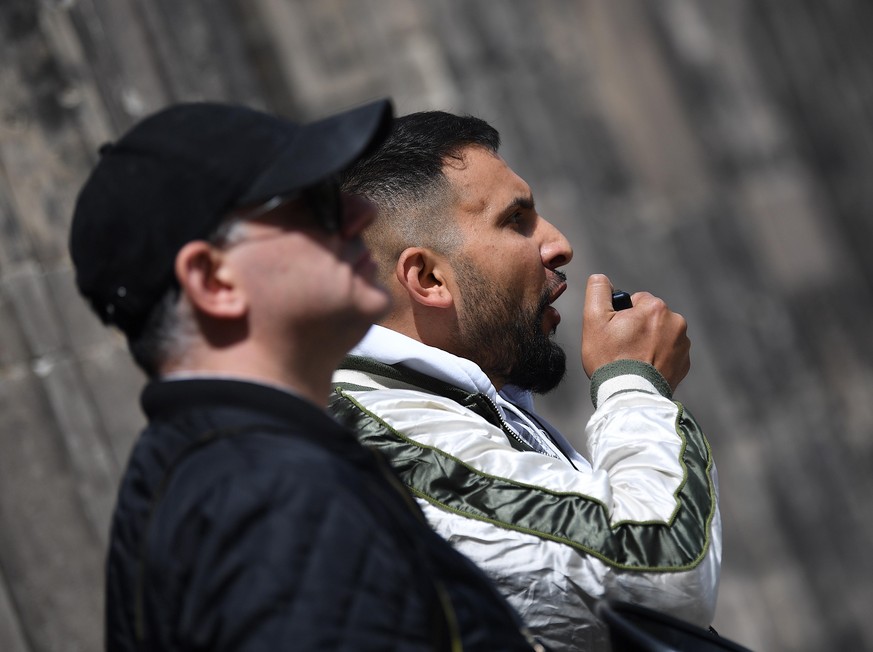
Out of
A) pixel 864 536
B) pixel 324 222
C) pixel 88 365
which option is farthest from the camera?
pixel 864 536

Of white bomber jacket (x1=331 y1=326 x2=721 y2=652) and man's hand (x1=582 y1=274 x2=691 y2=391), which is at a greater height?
man's hand (x1=582 y1=274 x2=691 y2=391)

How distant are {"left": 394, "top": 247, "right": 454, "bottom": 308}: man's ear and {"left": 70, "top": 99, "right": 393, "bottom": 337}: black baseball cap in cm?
80

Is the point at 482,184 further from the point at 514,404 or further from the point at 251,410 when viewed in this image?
the point at 251,410

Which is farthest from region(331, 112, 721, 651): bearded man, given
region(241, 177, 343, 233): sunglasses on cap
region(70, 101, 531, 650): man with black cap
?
region(241, 177, 343, 233): sunglasses on cap

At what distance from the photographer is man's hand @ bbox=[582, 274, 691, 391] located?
6.88 ft

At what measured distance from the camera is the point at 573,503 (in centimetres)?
179

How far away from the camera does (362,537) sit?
1.17 m

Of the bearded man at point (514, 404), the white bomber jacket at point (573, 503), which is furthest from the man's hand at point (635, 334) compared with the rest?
the white bomber jacket at point (573, 503)

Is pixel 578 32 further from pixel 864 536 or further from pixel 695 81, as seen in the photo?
pixel 864 536

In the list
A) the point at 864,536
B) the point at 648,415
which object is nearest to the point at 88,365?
the point at 648,415

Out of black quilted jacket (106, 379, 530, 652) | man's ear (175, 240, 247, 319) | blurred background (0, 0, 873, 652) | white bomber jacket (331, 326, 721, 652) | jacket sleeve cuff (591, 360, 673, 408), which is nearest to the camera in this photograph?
black quilted jacket (106, 379, 530, 652)

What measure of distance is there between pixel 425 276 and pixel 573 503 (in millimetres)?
639

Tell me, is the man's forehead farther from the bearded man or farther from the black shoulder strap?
the black shoulder strap

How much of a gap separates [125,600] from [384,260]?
1.11 m
